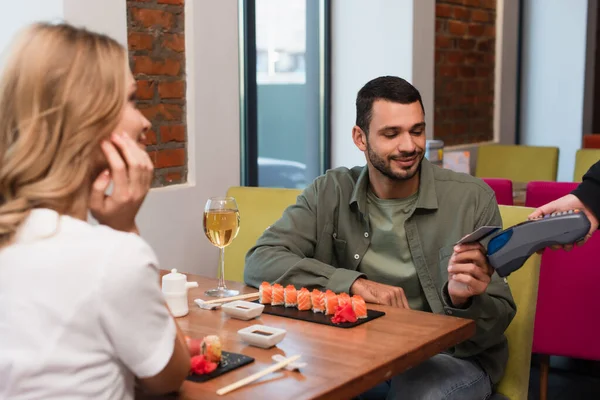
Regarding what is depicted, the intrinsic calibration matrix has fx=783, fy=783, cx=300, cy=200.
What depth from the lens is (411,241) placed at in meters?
2.07

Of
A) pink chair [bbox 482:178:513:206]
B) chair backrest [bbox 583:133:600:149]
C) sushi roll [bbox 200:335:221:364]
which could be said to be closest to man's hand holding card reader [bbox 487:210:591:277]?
sushi roll [bbox 200:335:221:364]

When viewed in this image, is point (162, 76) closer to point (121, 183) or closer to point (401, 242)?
point (401, 242)

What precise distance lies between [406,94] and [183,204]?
0.97 metres

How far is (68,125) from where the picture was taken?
112cm

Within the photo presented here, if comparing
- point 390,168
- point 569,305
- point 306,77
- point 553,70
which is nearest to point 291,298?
point 390,168

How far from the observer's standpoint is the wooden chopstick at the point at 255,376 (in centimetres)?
121

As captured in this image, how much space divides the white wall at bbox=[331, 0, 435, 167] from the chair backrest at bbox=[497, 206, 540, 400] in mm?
2058

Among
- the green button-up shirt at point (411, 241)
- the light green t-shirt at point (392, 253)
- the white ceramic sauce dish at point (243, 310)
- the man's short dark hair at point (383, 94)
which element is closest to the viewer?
the white ceramic sauce dish at point (243, 310)

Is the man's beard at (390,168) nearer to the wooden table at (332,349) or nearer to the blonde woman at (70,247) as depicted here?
the wooden table at (332,349)

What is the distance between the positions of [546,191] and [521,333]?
1193 mm

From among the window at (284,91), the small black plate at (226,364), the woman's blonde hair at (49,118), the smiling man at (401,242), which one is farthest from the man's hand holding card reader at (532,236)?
the window at (284,91)

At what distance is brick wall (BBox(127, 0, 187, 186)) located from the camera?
2.62 metres

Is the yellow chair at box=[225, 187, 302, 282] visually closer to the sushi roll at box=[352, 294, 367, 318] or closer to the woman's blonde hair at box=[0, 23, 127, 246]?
the sushi roll at box=[352, 294, 367, 318]

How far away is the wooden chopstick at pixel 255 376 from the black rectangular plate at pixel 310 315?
264 millimetres
